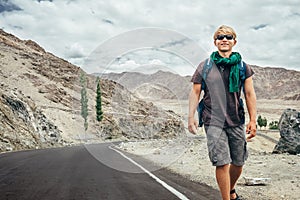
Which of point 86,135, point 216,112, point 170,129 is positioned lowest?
point 86,135

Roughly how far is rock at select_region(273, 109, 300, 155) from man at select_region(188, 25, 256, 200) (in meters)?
13.4

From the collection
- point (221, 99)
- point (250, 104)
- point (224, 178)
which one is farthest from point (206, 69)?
point (224, 178)

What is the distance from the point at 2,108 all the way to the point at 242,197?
33260 millimetres

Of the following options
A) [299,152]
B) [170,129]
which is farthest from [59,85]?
[299,152]

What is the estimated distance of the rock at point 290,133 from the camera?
1792 cm

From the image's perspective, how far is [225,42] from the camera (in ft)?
18.2

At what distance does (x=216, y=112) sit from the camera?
5.49 m

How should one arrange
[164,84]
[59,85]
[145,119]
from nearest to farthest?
[164,84] → [145,119] → [59,85]

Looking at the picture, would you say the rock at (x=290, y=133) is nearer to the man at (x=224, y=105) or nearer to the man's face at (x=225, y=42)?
the man at (x=224, y=105)

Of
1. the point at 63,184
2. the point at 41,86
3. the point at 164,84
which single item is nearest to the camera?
the point at 63,184

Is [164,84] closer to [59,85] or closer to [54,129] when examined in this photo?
[54,129]

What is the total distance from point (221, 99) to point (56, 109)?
75.4 meters

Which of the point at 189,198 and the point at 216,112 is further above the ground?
the point at 216,112

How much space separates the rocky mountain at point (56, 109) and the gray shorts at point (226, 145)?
7.53m
